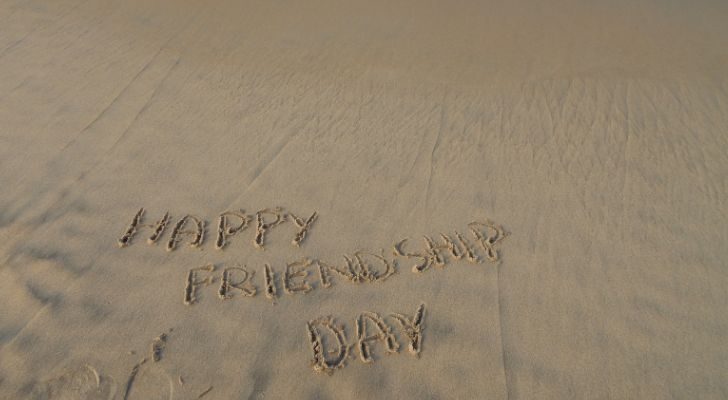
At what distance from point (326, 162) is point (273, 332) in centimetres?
162

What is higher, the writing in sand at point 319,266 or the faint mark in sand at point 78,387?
the writing in sand at point 319,266

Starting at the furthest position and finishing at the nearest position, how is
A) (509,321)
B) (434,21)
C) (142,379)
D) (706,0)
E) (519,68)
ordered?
(706,0)
(434,21)
(519,68)
(509,321)
(142,379)

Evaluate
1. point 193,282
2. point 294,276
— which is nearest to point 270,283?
point 294,276

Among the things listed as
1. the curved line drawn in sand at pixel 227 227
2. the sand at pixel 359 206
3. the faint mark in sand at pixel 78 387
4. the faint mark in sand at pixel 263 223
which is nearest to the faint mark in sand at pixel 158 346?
the sand at pixel 359 206

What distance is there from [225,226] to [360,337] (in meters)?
1.25

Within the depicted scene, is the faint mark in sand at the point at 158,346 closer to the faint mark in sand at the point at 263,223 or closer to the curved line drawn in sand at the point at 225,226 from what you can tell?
the curved line drawn in sand at the point at 225,226

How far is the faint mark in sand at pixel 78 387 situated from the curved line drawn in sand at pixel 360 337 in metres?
1.01

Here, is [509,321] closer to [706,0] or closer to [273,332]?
[273,332]

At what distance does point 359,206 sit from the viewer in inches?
147

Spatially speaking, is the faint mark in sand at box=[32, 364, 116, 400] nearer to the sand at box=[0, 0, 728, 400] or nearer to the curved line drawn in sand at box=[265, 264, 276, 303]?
the sand at box=[0, 0, 728, 400]

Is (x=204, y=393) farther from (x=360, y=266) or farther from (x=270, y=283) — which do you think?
(x=360, y=266)

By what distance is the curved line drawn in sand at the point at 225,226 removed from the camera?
133 inches

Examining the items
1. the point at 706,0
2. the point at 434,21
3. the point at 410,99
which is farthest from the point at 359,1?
the point at 706,0

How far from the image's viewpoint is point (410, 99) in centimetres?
486
